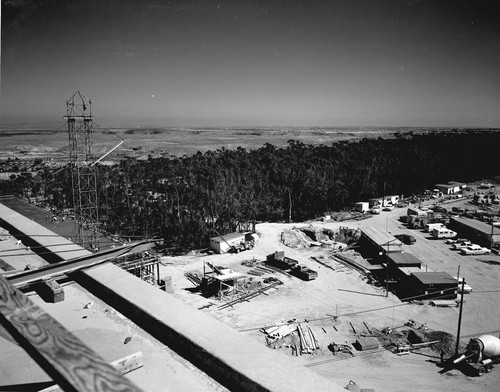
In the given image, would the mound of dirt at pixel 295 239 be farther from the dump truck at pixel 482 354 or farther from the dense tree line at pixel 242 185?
the dump truck at pixel 482 354

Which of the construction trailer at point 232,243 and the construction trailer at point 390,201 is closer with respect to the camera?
the construction trailer at point 232,243

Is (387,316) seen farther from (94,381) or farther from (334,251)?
(94,381)

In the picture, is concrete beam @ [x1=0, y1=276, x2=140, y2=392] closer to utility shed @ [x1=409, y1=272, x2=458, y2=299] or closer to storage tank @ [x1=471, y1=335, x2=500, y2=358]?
storage tank @ [x1=471, y1=335, x2=500, y2=358]

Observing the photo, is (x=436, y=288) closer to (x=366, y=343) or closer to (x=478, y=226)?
(x=366, y=343)

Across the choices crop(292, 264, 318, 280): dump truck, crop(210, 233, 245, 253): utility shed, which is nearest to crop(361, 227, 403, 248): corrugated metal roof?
crop(292, 264, 318, 280): dump truck

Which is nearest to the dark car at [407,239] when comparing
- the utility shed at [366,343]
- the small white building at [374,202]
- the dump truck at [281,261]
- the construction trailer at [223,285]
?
the dump truck at [281,261]

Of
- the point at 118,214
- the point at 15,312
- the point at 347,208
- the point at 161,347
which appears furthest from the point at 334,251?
the point at 15,312
